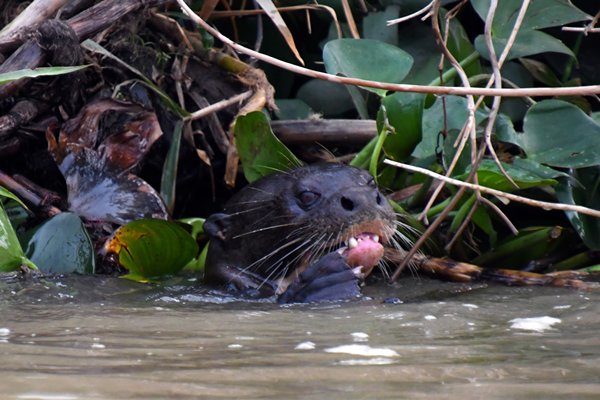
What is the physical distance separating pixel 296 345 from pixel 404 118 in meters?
1.43

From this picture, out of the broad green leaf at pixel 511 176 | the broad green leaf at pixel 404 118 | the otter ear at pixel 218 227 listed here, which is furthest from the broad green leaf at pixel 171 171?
the broad green leaf at pixel 511 176

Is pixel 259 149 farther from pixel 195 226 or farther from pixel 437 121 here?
pixel 437 121

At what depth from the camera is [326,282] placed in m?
2.82

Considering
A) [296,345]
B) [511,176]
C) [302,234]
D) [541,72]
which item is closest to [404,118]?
[511,176]

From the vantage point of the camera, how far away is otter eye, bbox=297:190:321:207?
10.1 feet

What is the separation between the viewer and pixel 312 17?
4316 mm

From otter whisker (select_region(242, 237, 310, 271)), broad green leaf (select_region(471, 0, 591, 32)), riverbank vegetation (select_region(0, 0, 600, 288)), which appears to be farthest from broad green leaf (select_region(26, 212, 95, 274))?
broad green leaf (select_region(471, 0, 591, 32))

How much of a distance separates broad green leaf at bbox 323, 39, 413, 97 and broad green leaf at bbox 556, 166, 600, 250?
22.9 inches

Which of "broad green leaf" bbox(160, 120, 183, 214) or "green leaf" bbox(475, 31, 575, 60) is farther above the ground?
"green leaf" bbox(475, 31, 575, 60)

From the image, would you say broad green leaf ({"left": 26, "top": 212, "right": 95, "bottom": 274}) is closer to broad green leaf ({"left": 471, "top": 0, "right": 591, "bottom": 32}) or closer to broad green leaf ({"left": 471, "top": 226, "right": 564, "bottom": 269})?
broad green leaf ({"left": 471, "top": 226, "right": 564, "bottom": 269})

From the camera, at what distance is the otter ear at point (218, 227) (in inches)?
126

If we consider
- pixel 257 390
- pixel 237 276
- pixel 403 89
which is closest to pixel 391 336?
pixel 403 89

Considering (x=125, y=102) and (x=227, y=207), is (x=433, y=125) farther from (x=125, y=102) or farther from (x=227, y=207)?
Answer: (x=125, y=102)

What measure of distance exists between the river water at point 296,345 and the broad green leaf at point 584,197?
0.34 metres
